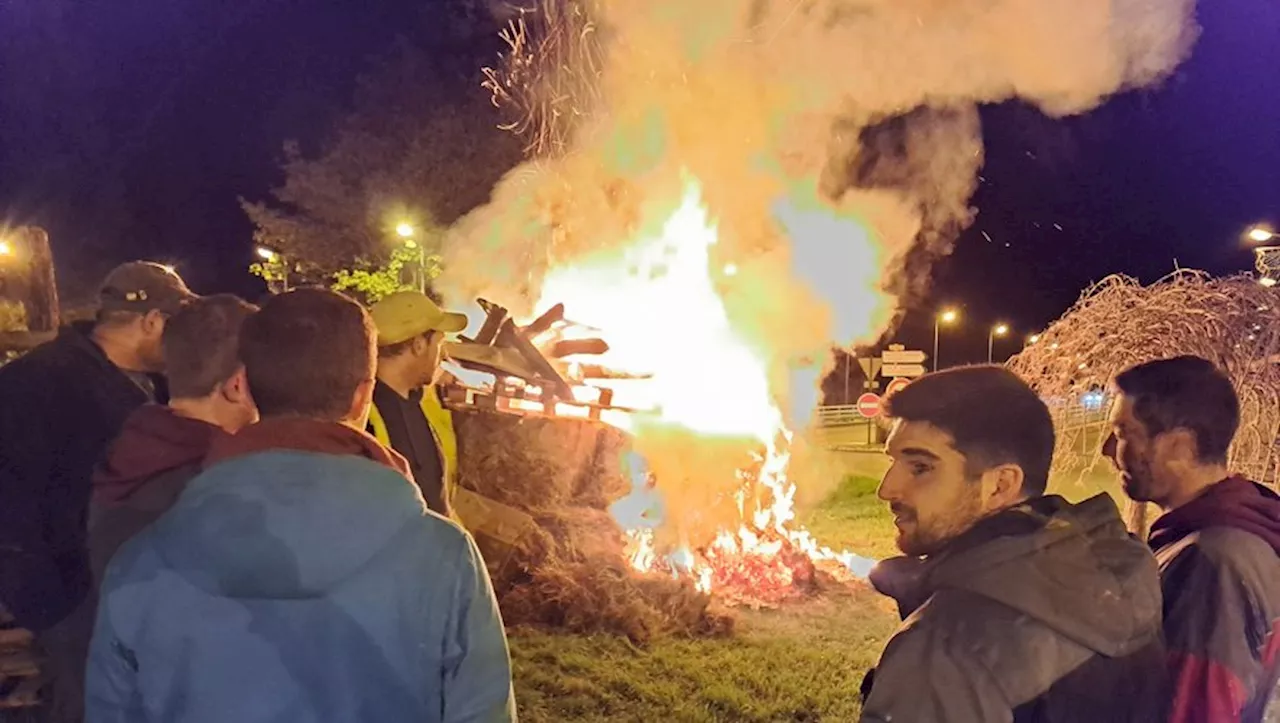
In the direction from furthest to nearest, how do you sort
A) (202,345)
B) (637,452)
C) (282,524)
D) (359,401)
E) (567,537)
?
(637,452)
(567,537)
(202,345)
(359,401)
(282,524)

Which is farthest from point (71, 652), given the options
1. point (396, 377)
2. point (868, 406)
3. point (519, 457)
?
point (868, 406)

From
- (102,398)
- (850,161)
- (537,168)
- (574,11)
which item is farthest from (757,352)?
(102,398)

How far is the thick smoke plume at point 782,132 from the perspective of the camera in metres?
10.9

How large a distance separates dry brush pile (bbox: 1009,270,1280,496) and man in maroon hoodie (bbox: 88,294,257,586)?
5.72 m

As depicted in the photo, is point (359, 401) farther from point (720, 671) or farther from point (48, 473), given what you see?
point (720, 671)

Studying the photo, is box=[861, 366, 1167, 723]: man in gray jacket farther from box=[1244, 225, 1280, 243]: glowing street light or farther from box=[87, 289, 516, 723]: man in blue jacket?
box=[1244, 225, 1280, 243]: glowing street light

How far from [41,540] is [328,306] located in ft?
7.18

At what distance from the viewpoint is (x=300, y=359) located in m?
Result: 2.25

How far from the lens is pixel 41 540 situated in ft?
11.9

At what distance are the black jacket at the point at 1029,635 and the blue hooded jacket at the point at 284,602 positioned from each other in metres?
1.00

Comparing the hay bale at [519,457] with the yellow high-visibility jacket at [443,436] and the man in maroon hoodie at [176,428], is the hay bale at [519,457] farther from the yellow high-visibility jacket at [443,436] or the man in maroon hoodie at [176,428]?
the man in maroon hoodie at [176,428]

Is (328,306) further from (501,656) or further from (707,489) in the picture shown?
(707,489)

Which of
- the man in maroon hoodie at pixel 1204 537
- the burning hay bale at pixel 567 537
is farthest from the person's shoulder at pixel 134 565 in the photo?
the burning hay bale at pixel 567 537

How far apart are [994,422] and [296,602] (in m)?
1.57
